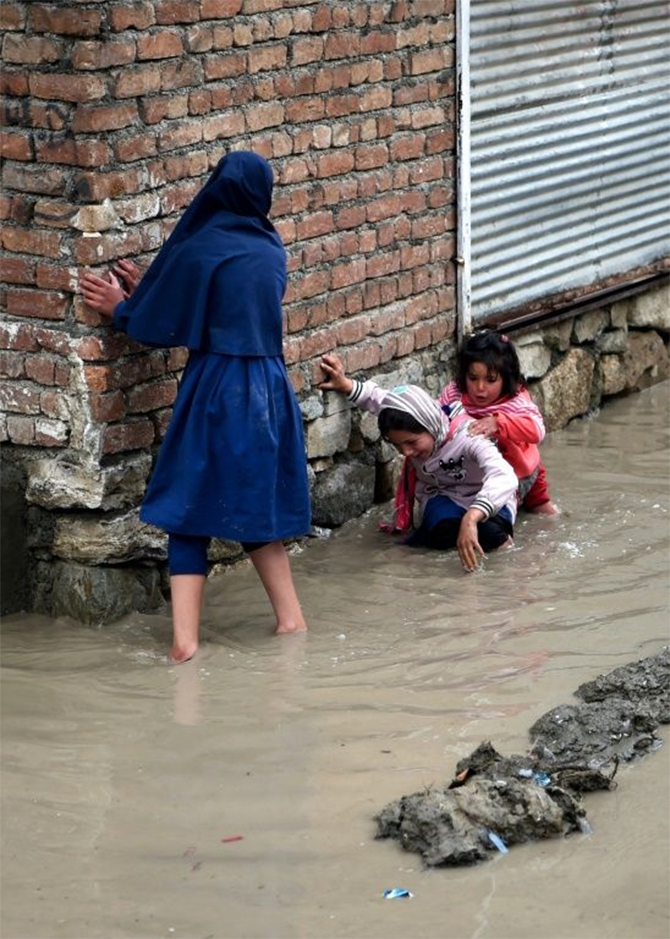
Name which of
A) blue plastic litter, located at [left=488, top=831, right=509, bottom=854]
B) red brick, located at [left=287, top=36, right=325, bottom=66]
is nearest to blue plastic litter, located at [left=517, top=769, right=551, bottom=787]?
blue plastic litter, located at [left=488, top=831, right=509, bottom=854]

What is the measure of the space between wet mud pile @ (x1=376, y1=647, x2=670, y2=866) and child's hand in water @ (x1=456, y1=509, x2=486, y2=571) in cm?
105

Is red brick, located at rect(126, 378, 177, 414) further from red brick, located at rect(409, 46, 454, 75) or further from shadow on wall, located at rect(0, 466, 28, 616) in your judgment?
red brick, located at rect(409, 46, 454, 75)

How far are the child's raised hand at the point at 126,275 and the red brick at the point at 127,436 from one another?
0.42 meters

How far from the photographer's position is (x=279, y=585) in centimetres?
518

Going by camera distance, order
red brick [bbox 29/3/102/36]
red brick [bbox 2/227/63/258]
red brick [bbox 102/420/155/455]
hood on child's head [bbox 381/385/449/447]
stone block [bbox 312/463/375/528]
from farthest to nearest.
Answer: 1. stone block [bbox 312/463/375/528]
2. hood on child's head [bbox 381/385/449/447]
3. red brick [bbox 102/420/155/455]
4. red brick [bbox 2/227/63/258]
5. red brick [bbox 29/3/102/36]

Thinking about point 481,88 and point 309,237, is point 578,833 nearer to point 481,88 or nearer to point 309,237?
point 309,237

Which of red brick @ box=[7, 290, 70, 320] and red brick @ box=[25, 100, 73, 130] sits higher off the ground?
red brick @ box=[25, 100, 73, 130]

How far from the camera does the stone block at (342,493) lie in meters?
6.14

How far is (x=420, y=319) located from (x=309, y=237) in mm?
827

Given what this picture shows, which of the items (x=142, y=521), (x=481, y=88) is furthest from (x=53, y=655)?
(x=481, y=88)

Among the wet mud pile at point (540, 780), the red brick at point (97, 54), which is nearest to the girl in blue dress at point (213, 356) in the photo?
the red brick at point (97, 54)

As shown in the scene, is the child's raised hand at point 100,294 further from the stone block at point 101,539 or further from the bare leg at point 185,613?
the bare leg at point 185,613

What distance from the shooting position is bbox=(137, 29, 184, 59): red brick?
5.02 meters

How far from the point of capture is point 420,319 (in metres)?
6.54
